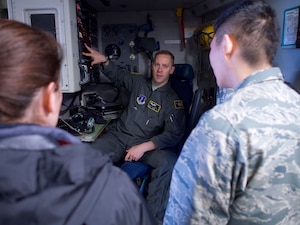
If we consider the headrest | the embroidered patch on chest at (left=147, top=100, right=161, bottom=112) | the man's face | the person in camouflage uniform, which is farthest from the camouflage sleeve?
the headrest

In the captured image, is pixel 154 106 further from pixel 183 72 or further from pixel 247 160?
pixel 247 160

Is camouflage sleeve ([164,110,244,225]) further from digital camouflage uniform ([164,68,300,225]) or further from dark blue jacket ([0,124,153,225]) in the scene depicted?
dark blue jacket ([0,124,153,225])

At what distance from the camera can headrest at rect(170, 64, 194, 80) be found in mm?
2996

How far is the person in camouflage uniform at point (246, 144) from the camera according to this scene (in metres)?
0.77

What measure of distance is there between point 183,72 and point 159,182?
4.65 ft

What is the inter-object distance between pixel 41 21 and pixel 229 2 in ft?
5.37

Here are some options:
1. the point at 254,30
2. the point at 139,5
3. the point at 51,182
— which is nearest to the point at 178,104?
the point at 139,5

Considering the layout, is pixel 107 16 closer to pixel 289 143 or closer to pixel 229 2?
pixel 229 2

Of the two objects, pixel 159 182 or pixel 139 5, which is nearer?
pixel 159 182

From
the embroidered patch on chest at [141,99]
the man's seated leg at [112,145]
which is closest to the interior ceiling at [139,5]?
the embroidered patch on chest at [141,99]

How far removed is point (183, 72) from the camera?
3.00 m

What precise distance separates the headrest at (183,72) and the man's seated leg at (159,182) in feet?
3.73

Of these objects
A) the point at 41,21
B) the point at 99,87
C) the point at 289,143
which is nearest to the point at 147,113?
the point at 99,87

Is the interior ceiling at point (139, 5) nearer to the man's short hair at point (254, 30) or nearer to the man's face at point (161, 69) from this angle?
the man's face at point (161, 69)
